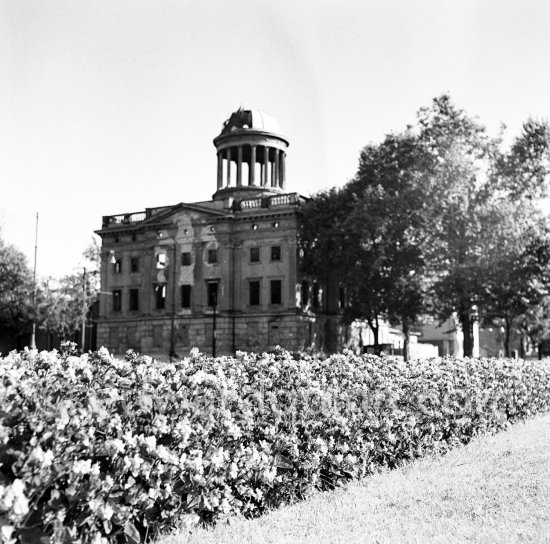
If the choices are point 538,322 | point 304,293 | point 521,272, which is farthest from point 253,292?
point 521,272

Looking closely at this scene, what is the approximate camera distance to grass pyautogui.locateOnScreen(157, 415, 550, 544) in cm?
593

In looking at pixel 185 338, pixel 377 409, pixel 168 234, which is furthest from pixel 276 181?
pixel 377 409

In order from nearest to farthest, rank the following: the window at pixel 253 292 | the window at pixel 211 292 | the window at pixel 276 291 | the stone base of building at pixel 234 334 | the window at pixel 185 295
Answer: the stone base of building at pixel 234 334 → the window at pixel 276 291 → the window at pixel 253 292 → the window at pixel 211 292 → the window at pixel 185 295

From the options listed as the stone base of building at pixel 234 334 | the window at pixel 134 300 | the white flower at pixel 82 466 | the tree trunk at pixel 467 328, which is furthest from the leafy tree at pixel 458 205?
the white flower at pixel 82 466

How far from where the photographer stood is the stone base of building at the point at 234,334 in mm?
55656

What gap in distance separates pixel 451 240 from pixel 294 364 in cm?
3388

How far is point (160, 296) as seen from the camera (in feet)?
204

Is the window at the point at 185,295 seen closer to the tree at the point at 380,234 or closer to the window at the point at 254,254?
the window at the point at 254,254

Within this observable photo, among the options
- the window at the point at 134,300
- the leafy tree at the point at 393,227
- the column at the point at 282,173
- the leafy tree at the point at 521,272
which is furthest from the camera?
→ the column at the point at 282,173

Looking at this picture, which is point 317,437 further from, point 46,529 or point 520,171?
point 520,171

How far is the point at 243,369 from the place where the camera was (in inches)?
308

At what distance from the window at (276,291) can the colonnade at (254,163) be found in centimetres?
1116

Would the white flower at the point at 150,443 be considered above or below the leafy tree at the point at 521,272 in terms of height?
below

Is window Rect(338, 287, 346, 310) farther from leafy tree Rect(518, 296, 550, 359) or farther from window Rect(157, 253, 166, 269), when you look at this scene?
window Rect(157, 253, 166, 269)
